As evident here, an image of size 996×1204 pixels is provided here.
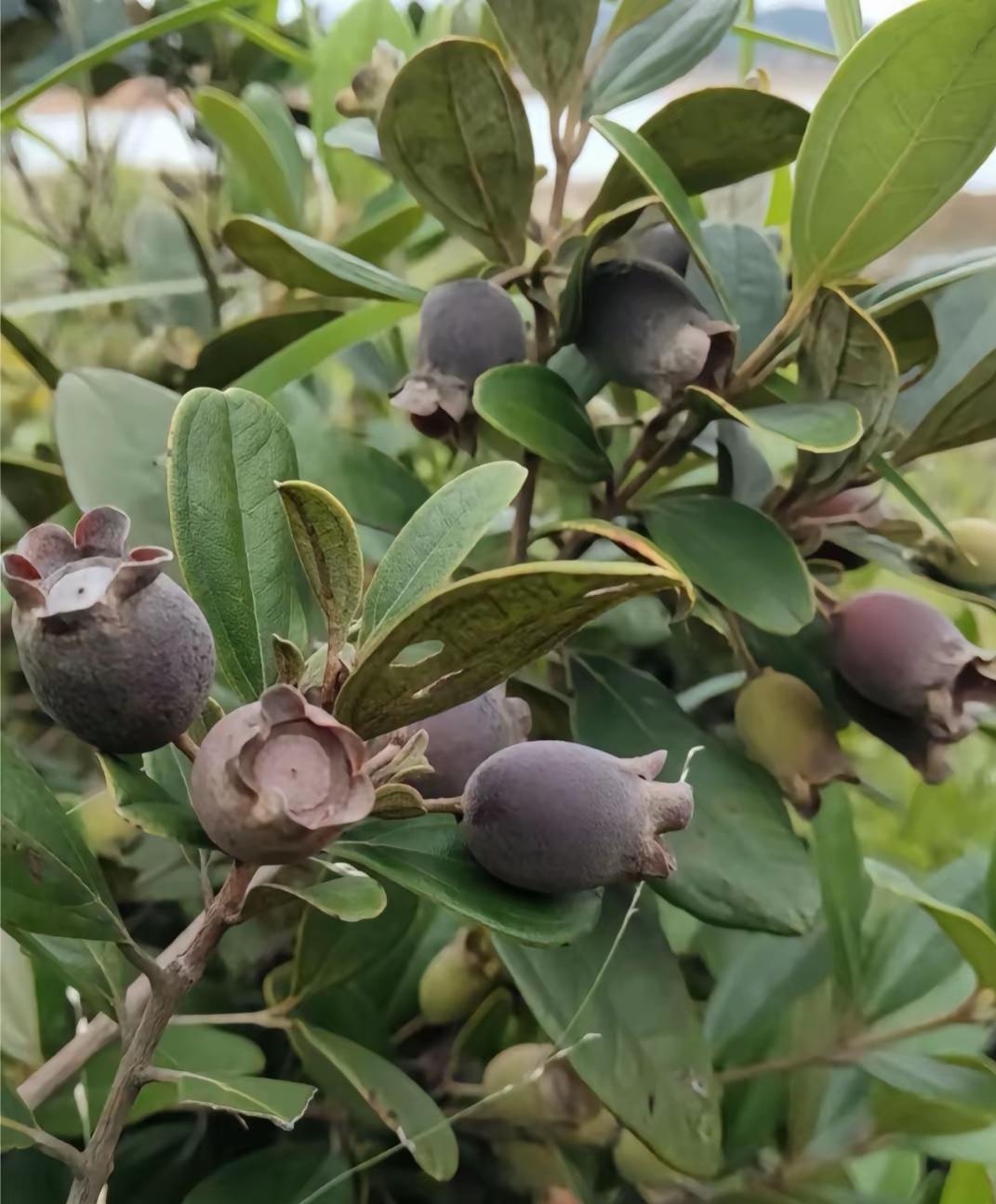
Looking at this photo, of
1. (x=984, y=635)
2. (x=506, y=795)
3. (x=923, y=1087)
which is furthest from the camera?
(x=984, y=635)

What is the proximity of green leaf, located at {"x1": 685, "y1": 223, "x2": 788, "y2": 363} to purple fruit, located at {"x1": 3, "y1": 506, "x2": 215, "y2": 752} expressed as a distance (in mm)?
348

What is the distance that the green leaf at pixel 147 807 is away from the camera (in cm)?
30

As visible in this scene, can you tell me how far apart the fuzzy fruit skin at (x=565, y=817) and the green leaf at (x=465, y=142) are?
0.92 ft

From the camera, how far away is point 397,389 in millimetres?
519

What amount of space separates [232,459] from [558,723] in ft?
0.93

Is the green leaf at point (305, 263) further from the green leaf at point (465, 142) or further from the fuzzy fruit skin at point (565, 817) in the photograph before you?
the fuzzy fruit skin at point (565, 817)

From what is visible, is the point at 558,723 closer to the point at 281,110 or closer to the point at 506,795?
the point at 506,795

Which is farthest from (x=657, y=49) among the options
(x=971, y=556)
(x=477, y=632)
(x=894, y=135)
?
(x=477, y=632)

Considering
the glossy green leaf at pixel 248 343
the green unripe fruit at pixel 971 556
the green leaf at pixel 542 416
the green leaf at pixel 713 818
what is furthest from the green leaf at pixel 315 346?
the green unripe fruit at pixel 971 556

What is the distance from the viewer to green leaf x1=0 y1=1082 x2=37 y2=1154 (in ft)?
1.24

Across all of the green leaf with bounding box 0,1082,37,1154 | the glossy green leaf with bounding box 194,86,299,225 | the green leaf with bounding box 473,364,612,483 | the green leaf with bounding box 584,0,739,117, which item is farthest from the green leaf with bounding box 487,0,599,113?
the green leaf with bounding box 0,1082,37,1154

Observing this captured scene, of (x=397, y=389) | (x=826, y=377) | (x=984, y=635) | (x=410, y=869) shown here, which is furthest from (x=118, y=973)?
(x=984, y=635)

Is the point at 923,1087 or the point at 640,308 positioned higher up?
the point at 640,308

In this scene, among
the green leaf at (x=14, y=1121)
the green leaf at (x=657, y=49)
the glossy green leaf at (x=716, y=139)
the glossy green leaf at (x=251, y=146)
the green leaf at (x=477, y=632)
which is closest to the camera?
the green leaf at (x=477, y=632)
